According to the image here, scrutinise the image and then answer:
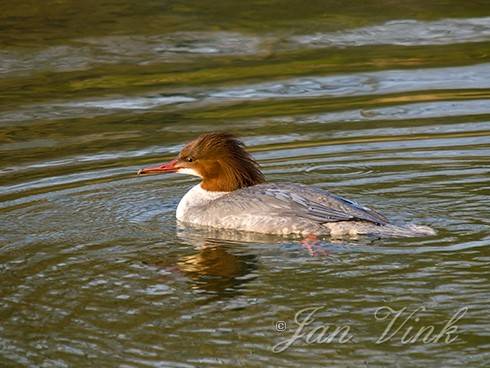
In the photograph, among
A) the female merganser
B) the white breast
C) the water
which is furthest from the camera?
the white breast

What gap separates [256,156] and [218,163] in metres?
1.91

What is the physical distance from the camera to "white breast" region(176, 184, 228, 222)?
10523 millimetres

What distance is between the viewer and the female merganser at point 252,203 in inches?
387

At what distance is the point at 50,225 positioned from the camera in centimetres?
1023

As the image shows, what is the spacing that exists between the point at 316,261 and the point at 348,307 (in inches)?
44.8

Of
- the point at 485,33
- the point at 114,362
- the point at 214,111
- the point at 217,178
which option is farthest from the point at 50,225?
the point at 485,33

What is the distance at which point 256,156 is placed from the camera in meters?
12.8

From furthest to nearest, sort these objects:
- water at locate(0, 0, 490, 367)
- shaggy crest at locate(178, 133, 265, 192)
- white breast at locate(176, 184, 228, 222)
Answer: shaggy crest at locate(178, 133, 265, 192)
white breast at locate(176, 184, 228, 222)
water at locate(0, 0, 490, 367)

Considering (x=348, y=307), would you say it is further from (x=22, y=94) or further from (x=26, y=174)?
(x=22, y=94)

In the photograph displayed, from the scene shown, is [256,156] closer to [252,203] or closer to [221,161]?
[221,161]
